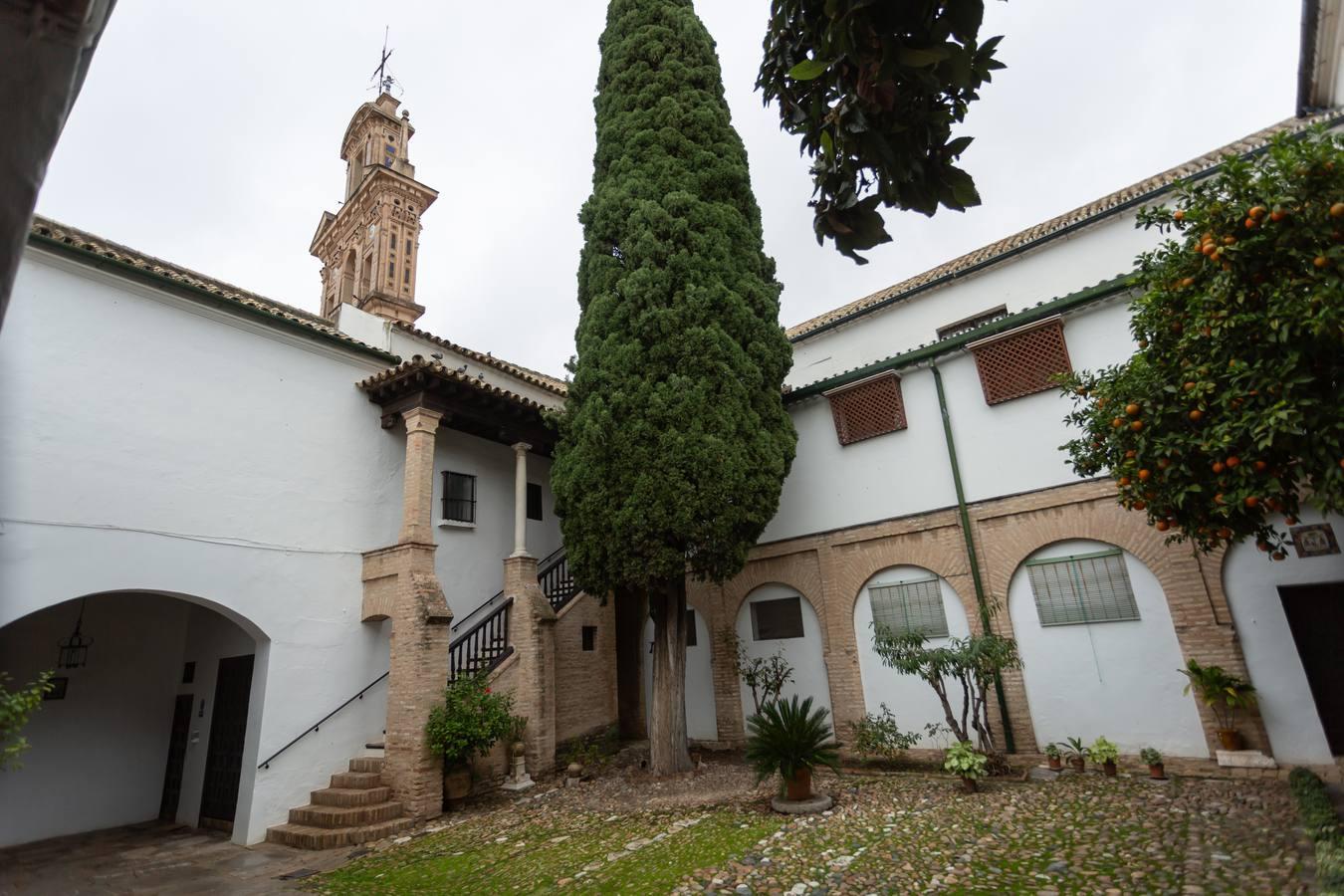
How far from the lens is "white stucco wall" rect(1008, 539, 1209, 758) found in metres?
8.88

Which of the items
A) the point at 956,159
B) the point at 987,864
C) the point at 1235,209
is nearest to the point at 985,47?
the point at 956,159

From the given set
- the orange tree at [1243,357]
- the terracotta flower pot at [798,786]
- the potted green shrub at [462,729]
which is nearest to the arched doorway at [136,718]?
the potted green shrub at [462,729]

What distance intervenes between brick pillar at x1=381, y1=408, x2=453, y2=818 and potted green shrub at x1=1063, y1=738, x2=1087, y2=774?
8.22 m

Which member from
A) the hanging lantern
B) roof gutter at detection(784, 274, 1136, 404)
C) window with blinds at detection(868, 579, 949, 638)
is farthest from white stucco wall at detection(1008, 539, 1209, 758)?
the hanging lantern

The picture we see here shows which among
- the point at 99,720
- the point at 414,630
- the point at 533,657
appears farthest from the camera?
the point at 533,657

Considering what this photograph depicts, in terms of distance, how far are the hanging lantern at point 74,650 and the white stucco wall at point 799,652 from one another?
1025 centimetres

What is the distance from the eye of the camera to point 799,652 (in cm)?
1214

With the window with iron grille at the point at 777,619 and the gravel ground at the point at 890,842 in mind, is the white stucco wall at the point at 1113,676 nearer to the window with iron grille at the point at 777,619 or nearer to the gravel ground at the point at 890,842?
the gravel ground at the point at 890,842

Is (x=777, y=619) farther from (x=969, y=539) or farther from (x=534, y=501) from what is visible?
(x=534, y=501)

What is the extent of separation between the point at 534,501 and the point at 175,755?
707 centimetres

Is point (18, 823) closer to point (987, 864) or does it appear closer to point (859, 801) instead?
point (859, 801)

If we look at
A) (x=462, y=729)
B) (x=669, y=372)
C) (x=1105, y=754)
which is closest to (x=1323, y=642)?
(x=1105, y=754)

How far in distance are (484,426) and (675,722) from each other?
5914 millimetres

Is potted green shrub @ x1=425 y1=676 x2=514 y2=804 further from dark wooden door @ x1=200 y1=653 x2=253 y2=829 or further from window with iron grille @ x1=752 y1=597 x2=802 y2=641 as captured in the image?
window with iron grille @ x1=752 y1=597 x2=802 y2=641
